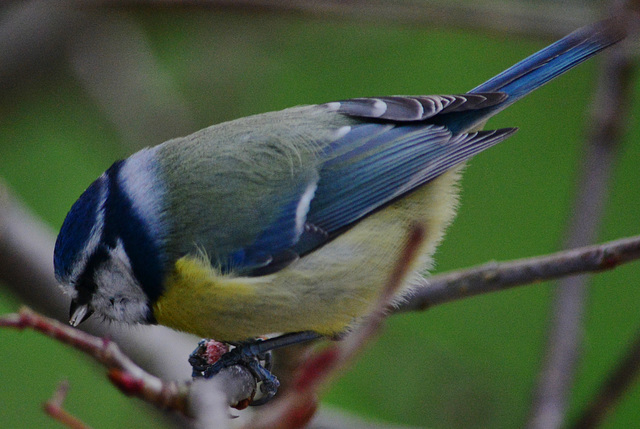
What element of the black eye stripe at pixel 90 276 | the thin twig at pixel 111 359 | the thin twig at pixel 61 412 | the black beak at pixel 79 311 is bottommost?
the black beak at pixel 79 311

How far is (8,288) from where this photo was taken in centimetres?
209

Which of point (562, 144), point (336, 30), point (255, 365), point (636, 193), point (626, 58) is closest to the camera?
point (255, 365)

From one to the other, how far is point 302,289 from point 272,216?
17 cm

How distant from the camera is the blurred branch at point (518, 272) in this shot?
4.33ft

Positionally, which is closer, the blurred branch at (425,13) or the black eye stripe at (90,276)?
the black eye stripe at (90,276)

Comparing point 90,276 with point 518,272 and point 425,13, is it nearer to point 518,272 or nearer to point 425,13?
point 518,272

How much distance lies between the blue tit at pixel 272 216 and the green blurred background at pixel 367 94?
0.66 metres

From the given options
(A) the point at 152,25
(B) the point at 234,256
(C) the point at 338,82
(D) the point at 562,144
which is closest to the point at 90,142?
(A) the point at 152,25

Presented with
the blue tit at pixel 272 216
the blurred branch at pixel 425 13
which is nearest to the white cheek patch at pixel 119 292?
the blue tit at pixel 272 216

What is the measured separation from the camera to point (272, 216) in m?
1.62

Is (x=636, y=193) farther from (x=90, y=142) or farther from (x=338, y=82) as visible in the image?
(x=90, y=142)

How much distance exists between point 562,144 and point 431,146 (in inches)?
69.8

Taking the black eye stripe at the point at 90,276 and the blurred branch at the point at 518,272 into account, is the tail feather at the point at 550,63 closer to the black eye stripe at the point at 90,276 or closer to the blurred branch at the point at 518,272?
the blurred branch at the point at 518,272

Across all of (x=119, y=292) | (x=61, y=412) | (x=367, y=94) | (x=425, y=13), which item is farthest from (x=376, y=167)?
(x=367, y=94)
